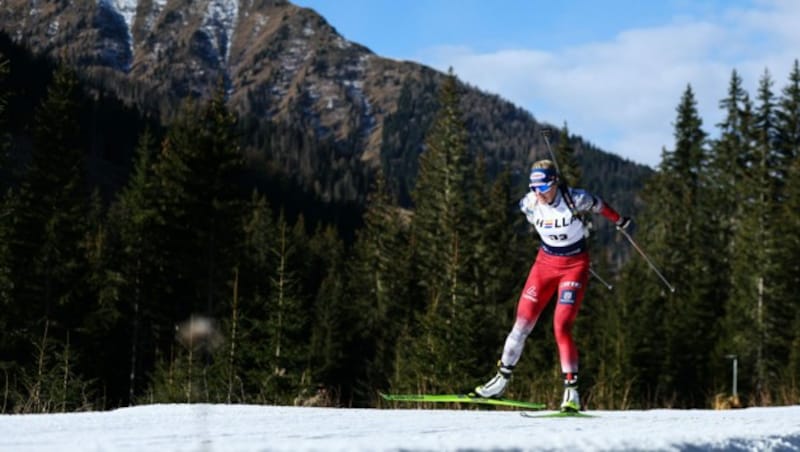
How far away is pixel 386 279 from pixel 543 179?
5188 cm

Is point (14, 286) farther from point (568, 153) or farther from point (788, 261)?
point (788, 261)

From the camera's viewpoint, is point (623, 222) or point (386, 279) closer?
point (623, 222)

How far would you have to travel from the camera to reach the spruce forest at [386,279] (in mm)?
24719

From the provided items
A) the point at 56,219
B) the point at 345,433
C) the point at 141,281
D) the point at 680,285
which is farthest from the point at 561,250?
the point at 680,285

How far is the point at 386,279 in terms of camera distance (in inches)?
2395

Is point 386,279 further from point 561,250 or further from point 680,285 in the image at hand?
point 561,250

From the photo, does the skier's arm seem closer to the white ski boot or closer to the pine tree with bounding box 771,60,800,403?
the white ski boot

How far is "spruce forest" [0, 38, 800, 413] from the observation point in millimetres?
24719

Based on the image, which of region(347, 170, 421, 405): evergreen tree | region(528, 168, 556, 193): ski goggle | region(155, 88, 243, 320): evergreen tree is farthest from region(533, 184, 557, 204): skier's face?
region(347, 170, 421, 405): evergreen tree

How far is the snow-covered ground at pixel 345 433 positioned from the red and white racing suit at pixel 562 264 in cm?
157

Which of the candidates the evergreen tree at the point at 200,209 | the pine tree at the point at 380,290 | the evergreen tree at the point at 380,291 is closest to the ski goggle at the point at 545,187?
the evergreen tree at the point at 200,209

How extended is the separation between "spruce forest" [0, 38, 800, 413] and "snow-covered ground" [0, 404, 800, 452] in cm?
793

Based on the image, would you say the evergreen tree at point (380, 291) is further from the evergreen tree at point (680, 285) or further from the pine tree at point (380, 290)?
the evergreen tree at point (680, 285)

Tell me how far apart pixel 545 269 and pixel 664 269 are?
47521mm
